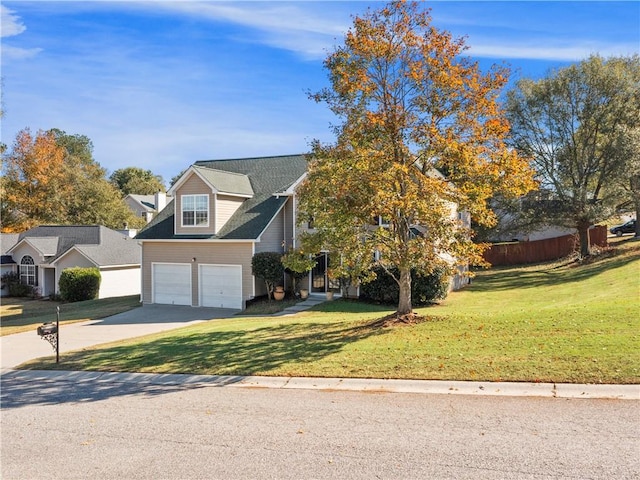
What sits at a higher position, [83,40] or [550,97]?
[550,97]

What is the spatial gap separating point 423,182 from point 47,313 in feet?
70.1

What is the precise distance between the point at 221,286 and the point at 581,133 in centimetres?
2424

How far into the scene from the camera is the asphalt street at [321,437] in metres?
5.48

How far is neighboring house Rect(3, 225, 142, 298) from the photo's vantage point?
31828 millimetres

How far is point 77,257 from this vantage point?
32.2m

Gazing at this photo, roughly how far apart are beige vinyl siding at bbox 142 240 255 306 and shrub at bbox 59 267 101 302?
22.3 feet

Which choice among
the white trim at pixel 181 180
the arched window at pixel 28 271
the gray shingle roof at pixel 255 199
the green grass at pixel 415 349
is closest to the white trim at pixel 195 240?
the gray shingle roof at pixel 255 199

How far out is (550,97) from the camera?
3023 centimetres

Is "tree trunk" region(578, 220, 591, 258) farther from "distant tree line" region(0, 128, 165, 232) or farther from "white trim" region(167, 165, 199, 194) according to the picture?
"distant tree line" region(0, 128, 165, 232)

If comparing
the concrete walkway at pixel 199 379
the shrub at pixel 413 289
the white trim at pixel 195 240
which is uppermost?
the white trim at pixel 195 240

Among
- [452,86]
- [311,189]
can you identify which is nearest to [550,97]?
[452,86]

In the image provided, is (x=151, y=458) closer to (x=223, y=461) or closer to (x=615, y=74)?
(x=223, y=461)

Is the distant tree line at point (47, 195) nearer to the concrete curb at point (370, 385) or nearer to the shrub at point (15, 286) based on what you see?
the shrub at point (15, 286)

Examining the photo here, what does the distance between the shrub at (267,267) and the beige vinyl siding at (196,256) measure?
457mm
